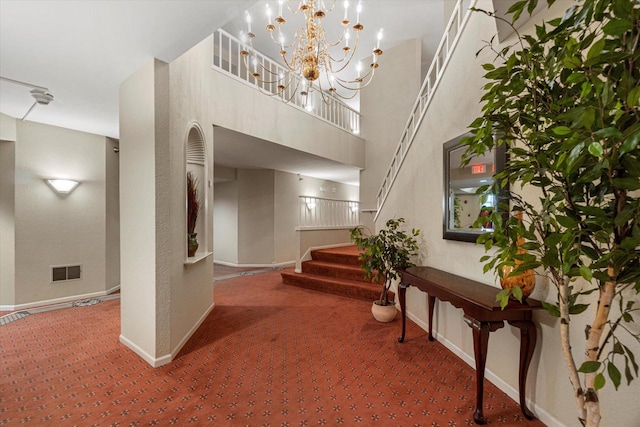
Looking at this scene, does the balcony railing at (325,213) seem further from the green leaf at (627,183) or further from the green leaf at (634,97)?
the green leaf at (634,97)

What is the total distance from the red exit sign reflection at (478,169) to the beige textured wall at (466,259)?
15.0 inches

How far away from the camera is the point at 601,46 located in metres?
0.72

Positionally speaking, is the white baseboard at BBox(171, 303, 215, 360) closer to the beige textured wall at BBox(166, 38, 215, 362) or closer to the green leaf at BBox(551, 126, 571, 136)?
the beige textured wall at BBox(166, 38, 215, 362)

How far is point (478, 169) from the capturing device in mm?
2391

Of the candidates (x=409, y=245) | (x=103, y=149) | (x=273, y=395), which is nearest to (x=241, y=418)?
(x=273, y=395)

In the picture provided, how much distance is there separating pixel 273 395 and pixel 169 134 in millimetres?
2420

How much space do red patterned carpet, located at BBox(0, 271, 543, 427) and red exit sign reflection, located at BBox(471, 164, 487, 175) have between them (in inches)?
66.8

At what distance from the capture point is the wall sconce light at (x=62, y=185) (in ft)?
14.0

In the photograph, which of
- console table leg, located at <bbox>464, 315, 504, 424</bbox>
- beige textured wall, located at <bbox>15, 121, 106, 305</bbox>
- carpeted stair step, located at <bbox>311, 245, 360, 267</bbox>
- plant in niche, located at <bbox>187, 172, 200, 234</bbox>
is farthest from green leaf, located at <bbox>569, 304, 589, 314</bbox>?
beige textured wall, located at <bbox>15, 121, 106, 305</bbox>

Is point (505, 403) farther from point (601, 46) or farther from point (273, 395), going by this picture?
point (601, 46)

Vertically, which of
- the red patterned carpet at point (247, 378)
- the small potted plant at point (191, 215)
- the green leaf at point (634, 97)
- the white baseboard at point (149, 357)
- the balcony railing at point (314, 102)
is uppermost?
the balcony railing at point (314, 102)

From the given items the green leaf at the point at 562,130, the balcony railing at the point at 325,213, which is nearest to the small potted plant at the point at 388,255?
the green leaf at the point at 562,130

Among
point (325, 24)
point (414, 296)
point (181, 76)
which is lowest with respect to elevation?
point (414, 296)

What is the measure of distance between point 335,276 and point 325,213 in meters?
2.32
